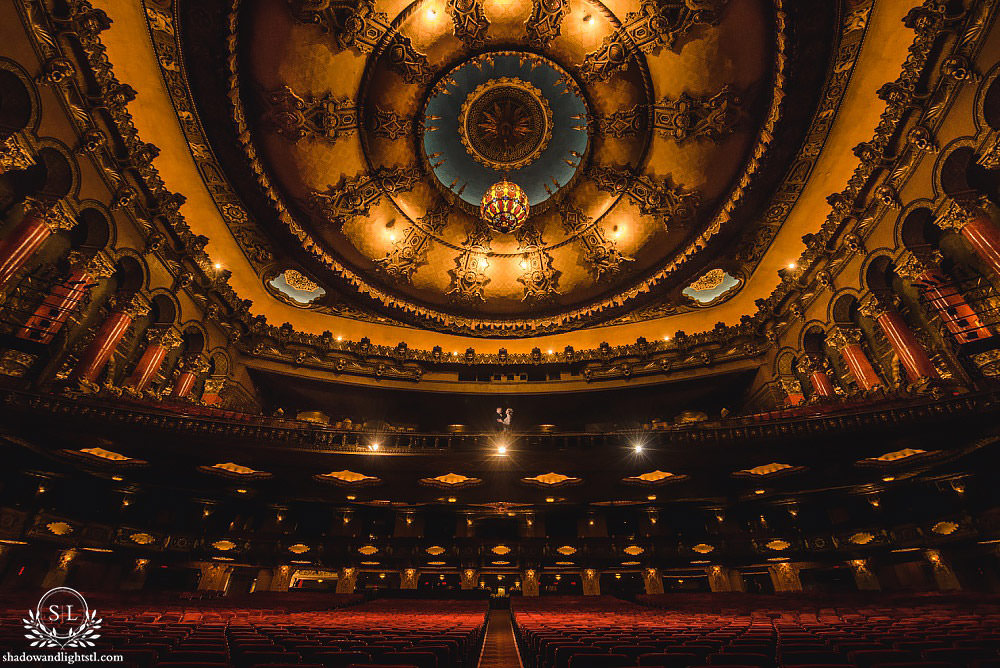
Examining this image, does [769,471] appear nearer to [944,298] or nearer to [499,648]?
[944,298]

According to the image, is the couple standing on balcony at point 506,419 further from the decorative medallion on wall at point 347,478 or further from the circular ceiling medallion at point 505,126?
the circular ceiling medallion at point 505,126

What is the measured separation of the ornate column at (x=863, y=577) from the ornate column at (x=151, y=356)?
2369cm

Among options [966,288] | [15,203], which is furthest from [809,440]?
[15,203]

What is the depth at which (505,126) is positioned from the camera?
62.4 feet

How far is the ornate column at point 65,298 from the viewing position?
1098cm

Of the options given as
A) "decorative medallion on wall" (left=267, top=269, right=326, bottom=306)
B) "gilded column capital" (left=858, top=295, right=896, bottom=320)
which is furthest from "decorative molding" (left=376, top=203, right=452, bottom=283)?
"gilded column capital" (left=858, top=295, right=896, bottom=320)

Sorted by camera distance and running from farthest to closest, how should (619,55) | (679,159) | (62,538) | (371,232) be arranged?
1. (371,232)
2. (679,159)
3. (619,55)
4. (62,538)

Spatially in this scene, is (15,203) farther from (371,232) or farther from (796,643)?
(796,643)

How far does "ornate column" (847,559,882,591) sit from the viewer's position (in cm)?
1250

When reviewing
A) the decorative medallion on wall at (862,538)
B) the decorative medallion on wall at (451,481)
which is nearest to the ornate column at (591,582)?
the decorative medallion on wall at (451,481)

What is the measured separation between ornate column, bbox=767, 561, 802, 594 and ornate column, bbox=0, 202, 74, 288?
24338mm

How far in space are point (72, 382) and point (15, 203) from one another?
4.95m

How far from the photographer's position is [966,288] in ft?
36.4

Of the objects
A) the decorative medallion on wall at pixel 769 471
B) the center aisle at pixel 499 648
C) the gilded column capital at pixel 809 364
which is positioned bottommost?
the center aisle at pixel 499 648
